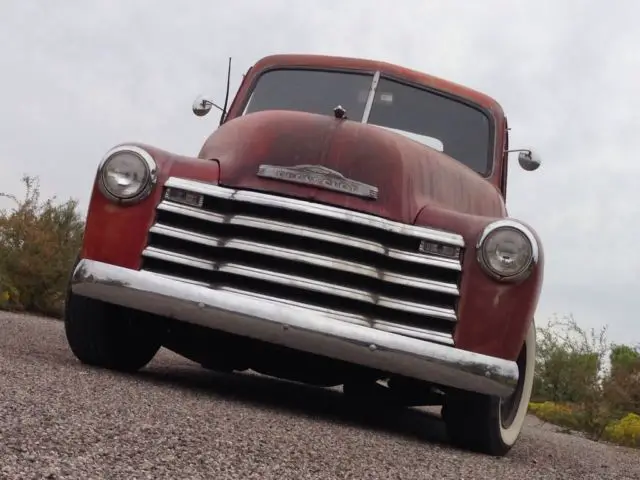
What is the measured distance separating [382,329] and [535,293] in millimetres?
729

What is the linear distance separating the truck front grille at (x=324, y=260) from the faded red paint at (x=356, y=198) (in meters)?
0.09

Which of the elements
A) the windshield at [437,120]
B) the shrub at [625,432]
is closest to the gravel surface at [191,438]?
the windshield at [437,120]

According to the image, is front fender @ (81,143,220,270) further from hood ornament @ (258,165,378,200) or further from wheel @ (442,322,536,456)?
wheel @ (442,322,536,456)

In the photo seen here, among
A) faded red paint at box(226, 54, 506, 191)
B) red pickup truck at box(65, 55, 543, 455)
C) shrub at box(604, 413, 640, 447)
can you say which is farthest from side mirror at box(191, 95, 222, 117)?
shrub at box(604, 413, 640, 447)

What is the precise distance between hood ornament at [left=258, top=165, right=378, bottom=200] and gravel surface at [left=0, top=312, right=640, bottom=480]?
3.45 ft

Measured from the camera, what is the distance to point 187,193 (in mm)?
3842

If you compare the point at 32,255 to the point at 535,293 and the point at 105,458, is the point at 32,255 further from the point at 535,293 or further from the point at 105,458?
the point at 105,458

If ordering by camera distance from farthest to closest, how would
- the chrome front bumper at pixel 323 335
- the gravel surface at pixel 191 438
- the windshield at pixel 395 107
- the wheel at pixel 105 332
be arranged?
the windshield at pixel 395 107
the wheel at pixel 105 332
the chrome front bumper at pixel 323 335
the gravel surface at pixel 191 438

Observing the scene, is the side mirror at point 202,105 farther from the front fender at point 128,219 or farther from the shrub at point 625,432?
the shrub at point 625,432

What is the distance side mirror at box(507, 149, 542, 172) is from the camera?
5820 millimetres

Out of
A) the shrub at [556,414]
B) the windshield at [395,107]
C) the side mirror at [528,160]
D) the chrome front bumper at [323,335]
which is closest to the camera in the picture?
the chrome front bumper at [323,335]

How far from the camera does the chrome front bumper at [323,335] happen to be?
3.54 meters

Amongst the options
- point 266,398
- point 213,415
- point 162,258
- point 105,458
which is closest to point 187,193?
point 162,258

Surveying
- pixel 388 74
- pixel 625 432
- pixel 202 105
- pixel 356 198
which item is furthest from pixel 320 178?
pixel 625 432
